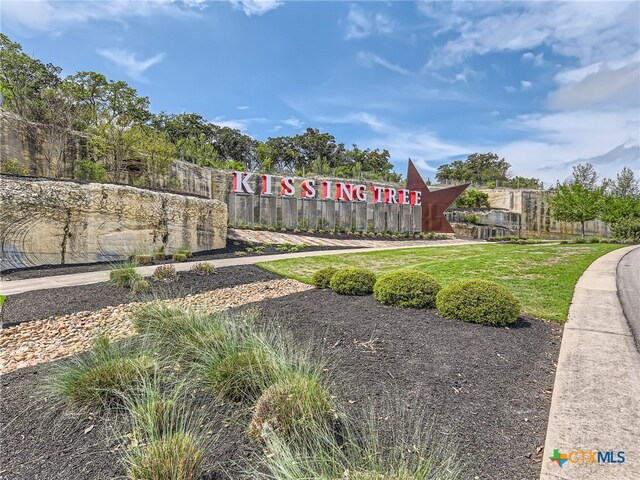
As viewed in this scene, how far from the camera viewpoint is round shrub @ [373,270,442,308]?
212 inches

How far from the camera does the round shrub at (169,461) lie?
68.2 inches

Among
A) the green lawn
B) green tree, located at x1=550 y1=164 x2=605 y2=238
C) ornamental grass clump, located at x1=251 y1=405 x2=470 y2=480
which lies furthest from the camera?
green tree, located at x1=550 y1=164 x2=605 y2=238

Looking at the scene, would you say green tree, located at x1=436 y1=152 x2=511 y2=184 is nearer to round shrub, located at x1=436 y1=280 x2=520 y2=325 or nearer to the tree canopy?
the tree canopy

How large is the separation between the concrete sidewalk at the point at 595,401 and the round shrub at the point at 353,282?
10.2ft

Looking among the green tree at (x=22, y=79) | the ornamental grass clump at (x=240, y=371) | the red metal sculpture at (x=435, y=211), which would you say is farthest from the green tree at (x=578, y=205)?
the green tree at (x=22, y=79)

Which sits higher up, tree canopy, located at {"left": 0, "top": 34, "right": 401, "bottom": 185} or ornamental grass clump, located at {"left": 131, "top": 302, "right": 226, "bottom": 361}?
tree canopy, located at {"left": 0, "top": 34, "right": 401, "bottom": 185}

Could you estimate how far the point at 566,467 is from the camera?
198 cm

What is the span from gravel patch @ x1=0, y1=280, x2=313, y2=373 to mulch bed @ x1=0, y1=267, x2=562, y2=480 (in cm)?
48

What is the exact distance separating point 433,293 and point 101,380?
454 centimetres

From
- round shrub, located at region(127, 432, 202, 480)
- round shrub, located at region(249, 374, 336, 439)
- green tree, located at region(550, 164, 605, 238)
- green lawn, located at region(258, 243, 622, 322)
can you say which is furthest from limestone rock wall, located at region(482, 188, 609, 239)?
round shrub, located at region(127, 432, 202, 480)

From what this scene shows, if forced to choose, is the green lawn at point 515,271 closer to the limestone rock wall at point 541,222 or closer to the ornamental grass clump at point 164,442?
the ornamental grass clump at point 164,442

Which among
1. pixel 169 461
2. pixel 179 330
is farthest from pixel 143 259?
pixel 169 461

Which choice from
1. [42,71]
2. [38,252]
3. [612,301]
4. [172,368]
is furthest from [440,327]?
[42,71]

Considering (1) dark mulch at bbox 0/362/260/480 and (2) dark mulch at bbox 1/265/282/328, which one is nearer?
(1) dark mulch at bbox 0/362/260/480
